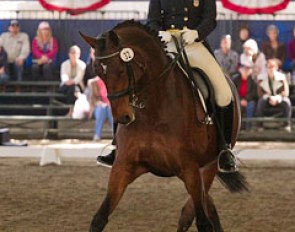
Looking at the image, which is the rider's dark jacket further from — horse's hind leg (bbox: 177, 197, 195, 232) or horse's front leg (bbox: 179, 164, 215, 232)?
horse's hind leg (bbox: 177, 197, 195, 232)

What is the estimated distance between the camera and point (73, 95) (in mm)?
11625

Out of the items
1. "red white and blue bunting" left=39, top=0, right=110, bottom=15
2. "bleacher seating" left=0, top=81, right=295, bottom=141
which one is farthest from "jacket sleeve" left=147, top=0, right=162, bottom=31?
"red white and blue bunting" left=39, top=0, right=110, bottom=15

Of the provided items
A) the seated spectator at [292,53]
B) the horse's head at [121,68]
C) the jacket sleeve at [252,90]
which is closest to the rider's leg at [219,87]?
the horse's head at [121,68]

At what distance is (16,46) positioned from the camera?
12.0m

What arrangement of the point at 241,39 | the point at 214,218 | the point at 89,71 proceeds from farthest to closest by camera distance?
the point at 241,39 → the point at 89,71 → the point at 214,218

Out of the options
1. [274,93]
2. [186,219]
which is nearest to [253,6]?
[274,93]

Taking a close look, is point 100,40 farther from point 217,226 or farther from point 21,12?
point 21,12

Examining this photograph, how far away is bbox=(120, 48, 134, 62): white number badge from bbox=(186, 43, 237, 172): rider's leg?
0.81 metres

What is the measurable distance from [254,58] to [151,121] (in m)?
7.33

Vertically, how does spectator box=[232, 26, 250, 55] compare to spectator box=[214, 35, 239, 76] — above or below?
above

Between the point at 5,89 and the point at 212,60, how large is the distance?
25.8 ft

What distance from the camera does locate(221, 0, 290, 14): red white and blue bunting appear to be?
11.9m

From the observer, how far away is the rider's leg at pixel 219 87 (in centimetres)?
471

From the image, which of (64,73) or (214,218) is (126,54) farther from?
(64,73)
